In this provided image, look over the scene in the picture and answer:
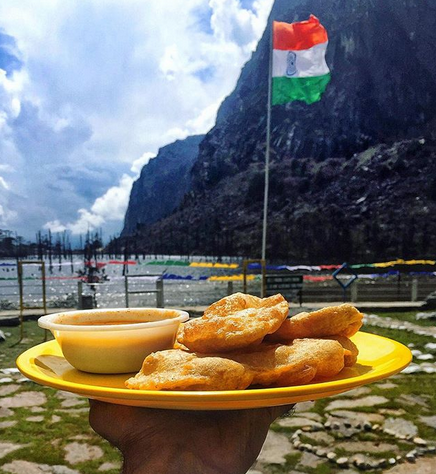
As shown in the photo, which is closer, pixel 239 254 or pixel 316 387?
pixel 316 387

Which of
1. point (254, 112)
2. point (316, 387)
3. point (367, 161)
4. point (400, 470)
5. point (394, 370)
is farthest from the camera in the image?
point (254, 112)

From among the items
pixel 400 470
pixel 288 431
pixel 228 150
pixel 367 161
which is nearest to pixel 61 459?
pixel 288 431

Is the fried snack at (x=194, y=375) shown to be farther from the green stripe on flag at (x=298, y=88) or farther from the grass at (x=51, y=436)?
the green stripe on flag at (x=298, y=88)

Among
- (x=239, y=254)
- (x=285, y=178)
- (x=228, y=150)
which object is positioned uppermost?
(x=228, y=150)

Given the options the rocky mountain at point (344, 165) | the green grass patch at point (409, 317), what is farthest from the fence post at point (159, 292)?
the rocky mountain at point (344, 165)

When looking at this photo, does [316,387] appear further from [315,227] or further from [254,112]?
[254,112]

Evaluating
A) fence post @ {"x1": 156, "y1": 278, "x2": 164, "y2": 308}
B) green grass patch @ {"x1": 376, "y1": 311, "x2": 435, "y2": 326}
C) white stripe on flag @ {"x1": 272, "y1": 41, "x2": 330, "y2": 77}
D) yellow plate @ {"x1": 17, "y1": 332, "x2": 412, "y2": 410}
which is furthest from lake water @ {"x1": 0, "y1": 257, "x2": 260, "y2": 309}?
yellow plate @ {"x1": 17, "y1": 332, "x2": 412, "y2": 410}

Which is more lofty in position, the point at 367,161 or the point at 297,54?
Result: the point at 367,161
